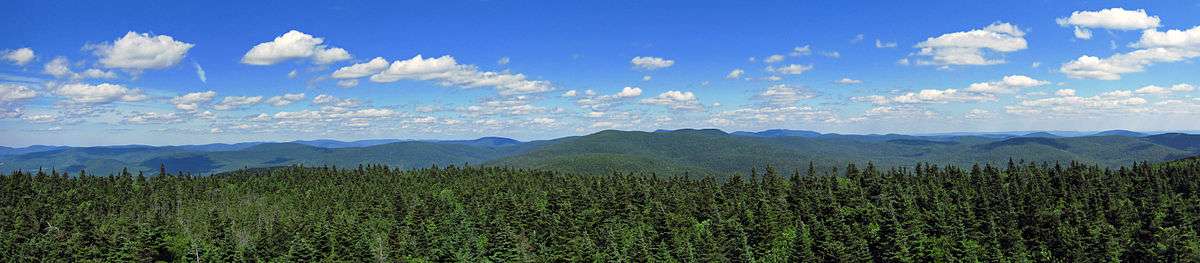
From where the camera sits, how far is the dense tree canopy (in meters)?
100

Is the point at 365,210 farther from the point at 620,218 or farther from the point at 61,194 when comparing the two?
the point at 61,194

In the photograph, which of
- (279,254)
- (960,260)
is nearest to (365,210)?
(279,254)

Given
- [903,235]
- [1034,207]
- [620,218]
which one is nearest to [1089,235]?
[1034,207]

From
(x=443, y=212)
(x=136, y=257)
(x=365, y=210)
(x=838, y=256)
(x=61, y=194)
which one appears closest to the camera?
(x=838, y=256)

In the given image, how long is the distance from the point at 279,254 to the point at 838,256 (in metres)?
78.8

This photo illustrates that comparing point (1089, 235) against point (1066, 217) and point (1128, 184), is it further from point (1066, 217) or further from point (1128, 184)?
point (1128, 184)

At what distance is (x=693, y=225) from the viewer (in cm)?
13038

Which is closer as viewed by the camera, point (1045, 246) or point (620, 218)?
point (1045, 246)

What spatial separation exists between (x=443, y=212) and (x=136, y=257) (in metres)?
60.7

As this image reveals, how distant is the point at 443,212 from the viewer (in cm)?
15350

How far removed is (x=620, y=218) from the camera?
13888 cm

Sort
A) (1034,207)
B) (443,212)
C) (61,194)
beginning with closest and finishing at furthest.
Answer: (1034,207) → (443,212) → (61,194)

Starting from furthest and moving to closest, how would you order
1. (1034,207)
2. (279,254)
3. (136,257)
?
(1034,207), (279,254), (136,257)

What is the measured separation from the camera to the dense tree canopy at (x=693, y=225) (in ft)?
329
